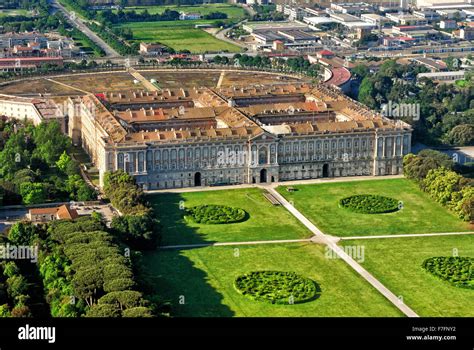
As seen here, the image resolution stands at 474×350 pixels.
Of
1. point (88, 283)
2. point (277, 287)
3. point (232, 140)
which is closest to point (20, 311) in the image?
point (88, 283)

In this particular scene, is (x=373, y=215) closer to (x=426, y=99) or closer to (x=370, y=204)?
(x=370, y=204)

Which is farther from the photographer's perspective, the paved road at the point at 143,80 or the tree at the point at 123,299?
the paved road at the point at 143,80

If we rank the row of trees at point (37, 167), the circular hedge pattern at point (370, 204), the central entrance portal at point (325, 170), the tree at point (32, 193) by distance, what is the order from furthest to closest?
1. the central entrance portal at point (325, 170)
2. the circular hedge pattern at point (370, 204)
3. the row of trees at point (37, 167)
4. the tree at point (32, 193)

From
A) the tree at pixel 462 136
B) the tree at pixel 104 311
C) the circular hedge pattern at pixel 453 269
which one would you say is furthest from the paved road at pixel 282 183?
the tree at pixel 104 311

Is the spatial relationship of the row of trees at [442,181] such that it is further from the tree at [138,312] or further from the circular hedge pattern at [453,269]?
the tree at [138,312]

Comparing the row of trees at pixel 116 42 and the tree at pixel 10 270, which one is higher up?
the row of trees at pixel 116 42

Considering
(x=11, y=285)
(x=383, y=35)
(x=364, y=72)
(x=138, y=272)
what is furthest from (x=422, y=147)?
(x=383, y=35)
